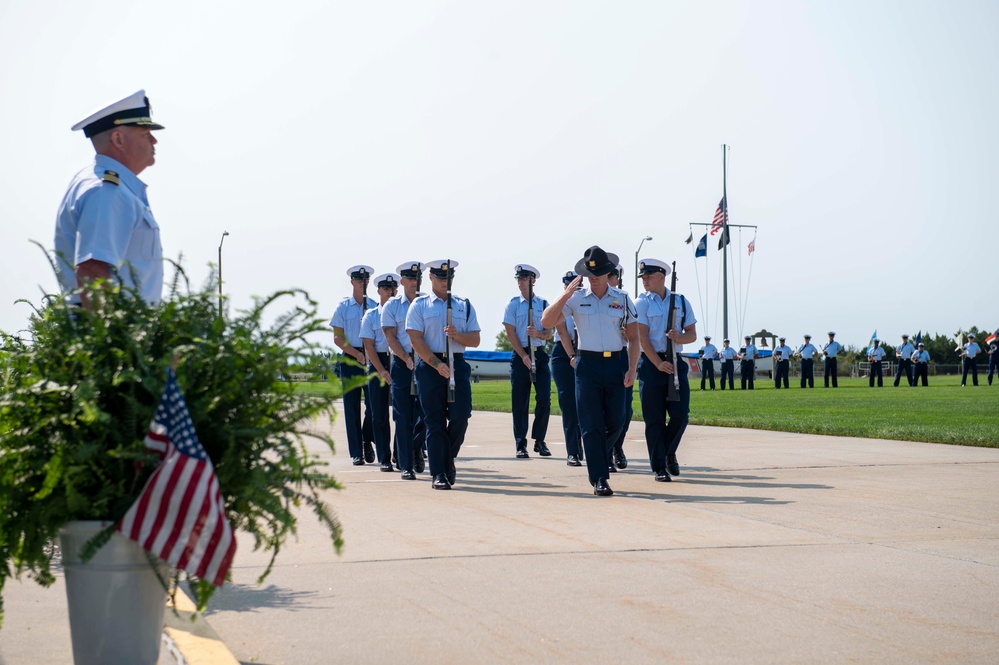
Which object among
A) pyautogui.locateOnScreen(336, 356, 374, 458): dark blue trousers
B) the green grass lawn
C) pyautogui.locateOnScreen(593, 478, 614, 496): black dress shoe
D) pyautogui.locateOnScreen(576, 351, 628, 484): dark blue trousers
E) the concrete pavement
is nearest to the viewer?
the concrete pavement

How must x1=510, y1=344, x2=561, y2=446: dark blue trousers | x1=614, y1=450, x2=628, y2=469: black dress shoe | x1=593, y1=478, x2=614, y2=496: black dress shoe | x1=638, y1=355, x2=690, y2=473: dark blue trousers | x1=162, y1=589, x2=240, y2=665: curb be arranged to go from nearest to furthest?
x1=162, y1=589, x2=240, y2=665: curb
x1=593, y1=478, x2=614, y2=496: black dress shoe
x1=638, y1=355, x2=690, y2=473: dark blue trousers
x1=614, y1=450, x2=628, y2=469: black dress shoe
x1=510, y1=344, x2=561, y2=446: dark blue trousers

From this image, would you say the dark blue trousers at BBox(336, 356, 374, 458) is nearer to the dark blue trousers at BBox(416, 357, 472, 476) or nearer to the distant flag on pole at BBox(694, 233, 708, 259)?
the dark blue trousers at BBox(416, 357, 472, 476)

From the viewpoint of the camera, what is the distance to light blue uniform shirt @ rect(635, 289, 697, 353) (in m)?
11.5

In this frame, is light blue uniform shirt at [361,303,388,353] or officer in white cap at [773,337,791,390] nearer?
light blue uniform shirt at [361,303,388,353]

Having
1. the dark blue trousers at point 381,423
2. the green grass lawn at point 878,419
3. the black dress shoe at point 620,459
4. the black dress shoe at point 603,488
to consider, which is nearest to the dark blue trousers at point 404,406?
the dark blue trousers at point 381,423

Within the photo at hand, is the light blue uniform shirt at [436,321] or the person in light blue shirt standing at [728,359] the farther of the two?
the person in light blue shirt standing at [728,359]

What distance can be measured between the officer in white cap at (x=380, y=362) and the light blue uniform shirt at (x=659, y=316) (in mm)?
2868

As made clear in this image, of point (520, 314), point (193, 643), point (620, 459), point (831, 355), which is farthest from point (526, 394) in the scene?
point (831, 355)

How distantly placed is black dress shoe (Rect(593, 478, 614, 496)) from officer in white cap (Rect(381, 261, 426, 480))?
2489mm

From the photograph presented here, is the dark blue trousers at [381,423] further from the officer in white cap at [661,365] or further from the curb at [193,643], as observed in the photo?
the curb at [193,643]

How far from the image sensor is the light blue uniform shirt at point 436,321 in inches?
440

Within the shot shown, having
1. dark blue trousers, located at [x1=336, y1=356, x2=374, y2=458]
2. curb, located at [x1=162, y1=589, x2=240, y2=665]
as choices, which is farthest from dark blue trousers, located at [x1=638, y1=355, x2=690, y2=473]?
curb, located at [x1=162, y1=589, x2=240, y2=665]

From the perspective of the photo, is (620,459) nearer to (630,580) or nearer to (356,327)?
(356,327)

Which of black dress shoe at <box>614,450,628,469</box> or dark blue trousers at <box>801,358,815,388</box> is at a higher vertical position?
dark blue trousers at <box>801,358,815,388</box>
